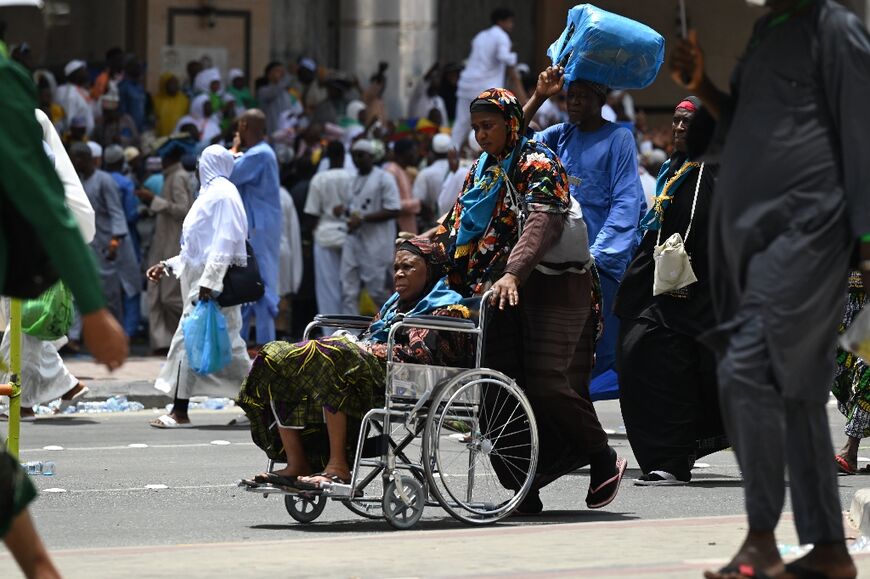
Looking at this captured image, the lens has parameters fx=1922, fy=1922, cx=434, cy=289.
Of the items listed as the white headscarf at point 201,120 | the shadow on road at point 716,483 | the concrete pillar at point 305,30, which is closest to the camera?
the shadow on road at point 716,483

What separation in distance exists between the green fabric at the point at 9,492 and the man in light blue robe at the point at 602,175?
5.53 metres

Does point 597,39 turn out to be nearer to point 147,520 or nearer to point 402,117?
point 147,520

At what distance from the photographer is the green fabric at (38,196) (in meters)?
4.93

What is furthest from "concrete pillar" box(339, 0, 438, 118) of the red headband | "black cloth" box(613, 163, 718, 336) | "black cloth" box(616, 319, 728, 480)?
"black cloth" box(616, 319, 728, 480)

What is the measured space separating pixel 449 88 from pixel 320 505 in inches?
664

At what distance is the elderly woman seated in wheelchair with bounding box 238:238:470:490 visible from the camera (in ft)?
25.8

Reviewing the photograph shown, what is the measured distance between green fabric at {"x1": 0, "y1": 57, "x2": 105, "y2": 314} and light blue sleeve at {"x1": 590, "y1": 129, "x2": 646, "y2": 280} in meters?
5.55

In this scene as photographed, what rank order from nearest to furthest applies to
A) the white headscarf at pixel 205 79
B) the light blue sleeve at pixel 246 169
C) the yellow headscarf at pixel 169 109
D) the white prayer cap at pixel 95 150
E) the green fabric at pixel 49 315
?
the green fabric at pixel 49 315
the light blue sleeve at pixel 246 169
the white prayer cap at pixel 95 150
the yellow headscarf at pixel 169 109
the white headscarf at pixel 205 79

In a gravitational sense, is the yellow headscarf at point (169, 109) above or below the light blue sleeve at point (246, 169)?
below

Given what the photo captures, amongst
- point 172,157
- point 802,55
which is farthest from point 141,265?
point 802,55

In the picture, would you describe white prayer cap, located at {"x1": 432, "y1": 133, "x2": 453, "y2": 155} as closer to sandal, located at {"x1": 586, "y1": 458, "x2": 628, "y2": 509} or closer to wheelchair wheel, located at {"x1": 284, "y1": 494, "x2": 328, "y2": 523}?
sandal, located at {"x1": 586, "y1": 458, "x2": 628, "y2": 509}

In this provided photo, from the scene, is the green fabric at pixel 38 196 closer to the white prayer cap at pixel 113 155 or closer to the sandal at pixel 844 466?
the sandal at pixel 844 466

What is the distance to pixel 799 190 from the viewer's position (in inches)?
216

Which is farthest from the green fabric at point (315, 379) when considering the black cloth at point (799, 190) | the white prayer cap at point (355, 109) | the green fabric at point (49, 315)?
the white prayer cap at point (355, 109)
